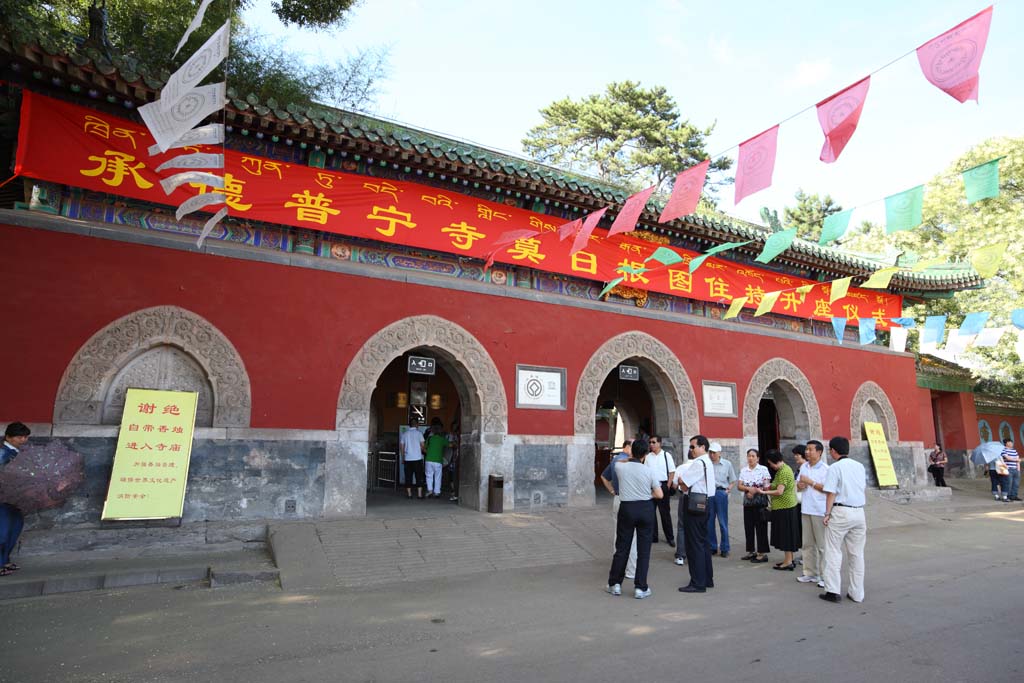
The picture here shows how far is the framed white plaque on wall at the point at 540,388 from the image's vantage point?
8609 millimetres

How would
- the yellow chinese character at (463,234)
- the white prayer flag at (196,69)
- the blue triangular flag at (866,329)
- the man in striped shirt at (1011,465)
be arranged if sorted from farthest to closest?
the man in striped shirt at (1011,465)
the blue triangular flag at (866,329)
the yellow chinese character at (463,234)
the white prayer flag at (196,69)

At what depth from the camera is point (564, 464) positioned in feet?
28.7

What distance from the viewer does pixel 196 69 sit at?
4.59 m

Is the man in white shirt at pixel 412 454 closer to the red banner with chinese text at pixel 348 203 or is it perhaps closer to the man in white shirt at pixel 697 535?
the red banner with chinese text at pixel 348 203

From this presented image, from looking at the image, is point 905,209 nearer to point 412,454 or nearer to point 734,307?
point 734,307

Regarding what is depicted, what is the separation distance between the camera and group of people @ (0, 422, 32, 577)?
204 inches

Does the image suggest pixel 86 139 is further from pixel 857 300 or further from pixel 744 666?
pixel 857 300

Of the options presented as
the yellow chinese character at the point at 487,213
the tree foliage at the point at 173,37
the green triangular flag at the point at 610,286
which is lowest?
the green triangular flag at the point at 610,286

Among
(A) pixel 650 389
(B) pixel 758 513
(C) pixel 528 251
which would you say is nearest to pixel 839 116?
(B) pixel 758 513

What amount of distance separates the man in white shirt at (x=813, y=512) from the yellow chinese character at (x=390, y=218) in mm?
5444

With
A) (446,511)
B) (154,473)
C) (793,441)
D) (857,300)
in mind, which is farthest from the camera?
(857,300)

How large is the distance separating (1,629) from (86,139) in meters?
4.81

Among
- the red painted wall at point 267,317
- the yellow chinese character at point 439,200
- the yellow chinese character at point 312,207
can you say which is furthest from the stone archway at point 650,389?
the yellow chinese character at point 312,207

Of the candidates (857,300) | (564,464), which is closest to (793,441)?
(857,300)
